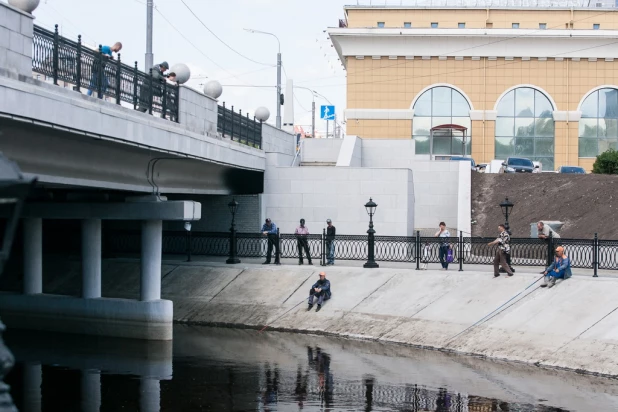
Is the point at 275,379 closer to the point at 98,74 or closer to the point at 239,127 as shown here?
the point at 98,74

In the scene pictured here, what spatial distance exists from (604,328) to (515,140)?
4330cm

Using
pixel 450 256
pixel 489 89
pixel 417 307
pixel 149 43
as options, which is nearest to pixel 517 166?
pixel 489 89

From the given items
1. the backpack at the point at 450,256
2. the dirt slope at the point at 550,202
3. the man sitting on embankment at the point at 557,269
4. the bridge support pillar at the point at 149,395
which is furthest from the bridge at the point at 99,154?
the dirt slope at the point at 550,202

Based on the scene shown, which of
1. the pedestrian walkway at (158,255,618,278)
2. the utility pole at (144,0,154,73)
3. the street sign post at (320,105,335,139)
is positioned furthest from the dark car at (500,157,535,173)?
the utility pole at (144,0,154,73)

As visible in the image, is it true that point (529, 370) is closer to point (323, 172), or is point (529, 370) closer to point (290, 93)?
point (323, 172)

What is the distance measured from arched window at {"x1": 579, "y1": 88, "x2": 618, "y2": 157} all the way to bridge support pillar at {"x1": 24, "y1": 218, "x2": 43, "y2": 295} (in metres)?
44.8

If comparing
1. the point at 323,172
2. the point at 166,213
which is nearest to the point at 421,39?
the point at 323,172

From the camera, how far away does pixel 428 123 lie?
213 ft

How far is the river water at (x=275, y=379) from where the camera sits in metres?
17.6

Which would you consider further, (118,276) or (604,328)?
(118,276)

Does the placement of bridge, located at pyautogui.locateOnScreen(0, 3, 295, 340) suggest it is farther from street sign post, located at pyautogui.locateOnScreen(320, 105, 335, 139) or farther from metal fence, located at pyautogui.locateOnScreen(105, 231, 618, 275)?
street sign post, located at pyautogui.locateOnScreen(320, 105, 335, 139)

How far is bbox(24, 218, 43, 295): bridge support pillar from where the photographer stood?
A: 29075 mm

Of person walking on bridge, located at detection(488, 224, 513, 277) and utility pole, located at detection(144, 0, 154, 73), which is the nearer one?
utility pole, located at detection(144, 0, 154, 73)

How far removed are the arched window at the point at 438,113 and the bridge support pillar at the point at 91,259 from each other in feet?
129
